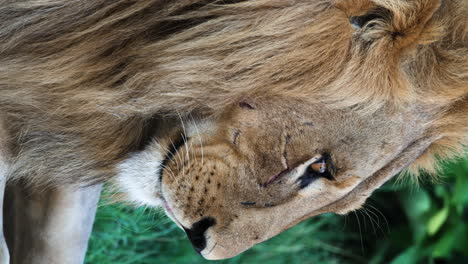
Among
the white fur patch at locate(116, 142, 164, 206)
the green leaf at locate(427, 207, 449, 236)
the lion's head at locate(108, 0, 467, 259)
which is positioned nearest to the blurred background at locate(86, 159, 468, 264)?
the green leaf at locate(427, 207, 449, 236)

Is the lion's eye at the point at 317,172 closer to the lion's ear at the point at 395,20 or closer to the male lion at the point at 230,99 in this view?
the male lion at the point at 230,99

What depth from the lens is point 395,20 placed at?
149cm

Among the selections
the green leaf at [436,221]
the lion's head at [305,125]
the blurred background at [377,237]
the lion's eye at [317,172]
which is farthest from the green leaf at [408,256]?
the lion's eye at [317,172]

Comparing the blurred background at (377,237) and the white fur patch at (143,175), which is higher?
the white fur patch at (143,175)

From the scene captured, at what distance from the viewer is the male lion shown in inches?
59.3

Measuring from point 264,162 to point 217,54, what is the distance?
276mm

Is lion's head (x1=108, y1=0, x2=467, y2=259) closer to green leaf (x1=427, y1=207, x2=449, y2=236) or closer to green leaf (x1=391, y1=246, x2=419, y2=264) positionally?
green leaf (x1=427, y1=207, x2=449, y2=236)

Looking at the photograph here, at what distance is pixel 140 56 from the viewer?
156 centimetres

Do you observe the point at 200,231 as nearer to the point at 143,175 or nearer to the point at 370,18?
the point at 143,175

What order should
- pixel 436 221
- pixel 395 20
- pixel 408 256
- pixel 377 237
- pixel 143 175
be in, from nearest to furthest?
pixel 395 20
pixel 143 175
pixel 436 221
pixel 408 256
pixel 377 237

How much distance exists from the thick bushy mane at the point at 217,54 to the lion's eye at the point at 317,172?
16 centimetres

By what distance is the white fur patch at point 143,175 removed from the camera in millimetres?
1726

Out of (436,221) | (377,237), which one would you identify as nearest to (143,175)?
(436,221)

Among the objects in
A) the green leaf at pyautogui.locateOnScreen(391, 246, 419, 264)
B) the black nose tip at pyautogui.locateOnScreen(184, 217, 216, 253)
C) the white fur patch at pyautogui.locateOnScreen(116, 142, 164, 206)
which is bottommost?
the green leaf at pyautogui.locateOnScreen(391, 246, 419, 264)
